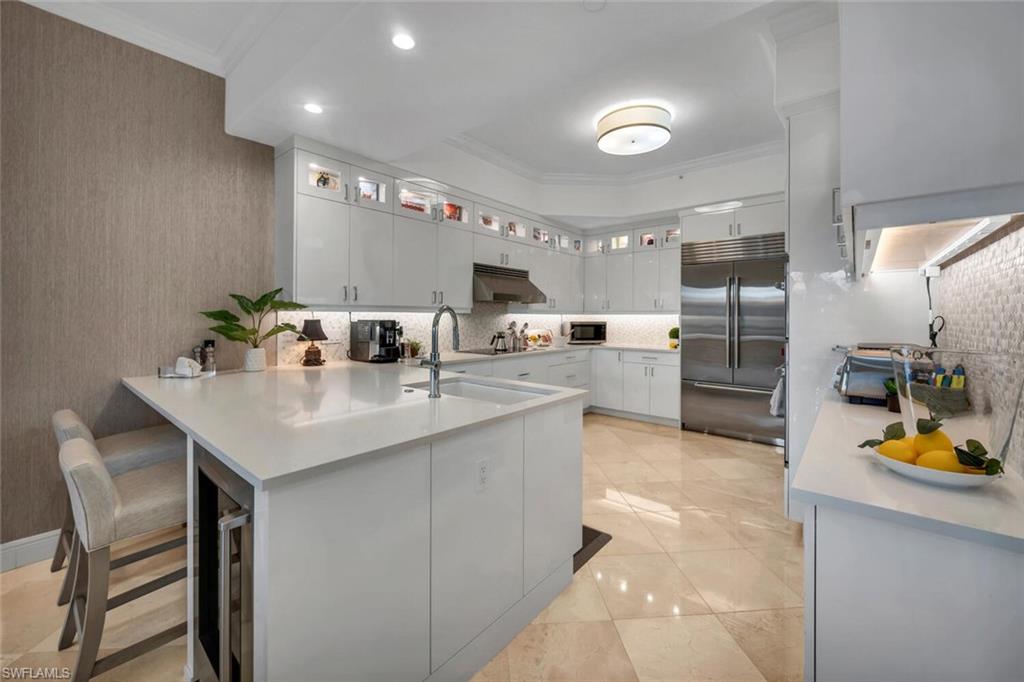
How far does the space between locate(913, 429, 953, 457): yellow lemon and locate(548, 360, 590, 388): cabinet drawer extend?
12.7 feet

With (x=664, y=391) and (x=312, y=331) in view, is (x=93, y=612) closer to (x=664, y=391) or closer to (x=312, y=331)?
(x=312, y=331)

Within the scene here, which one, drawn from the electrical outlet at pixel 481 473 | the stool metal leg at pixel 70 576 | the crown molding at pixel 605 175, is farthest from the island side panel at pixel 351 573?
the crown molding at pixel 605 175

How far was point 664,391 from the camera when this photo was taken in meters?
4.92

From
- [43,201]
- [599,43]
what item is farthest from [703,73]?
[43,201]

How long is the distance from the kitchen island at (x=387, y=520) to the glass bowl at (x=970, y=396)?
1161 millimetres

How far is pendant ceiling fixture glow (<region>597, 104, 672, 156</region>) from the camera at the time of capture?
128 inches

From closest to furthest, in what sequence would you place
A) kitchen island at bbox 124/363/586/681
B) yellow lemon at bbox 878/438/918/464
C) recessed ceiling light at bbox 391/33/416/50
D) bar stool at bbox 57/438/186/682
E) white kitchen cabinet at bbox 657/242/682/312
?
yellow lemon at bbox 878/438/918/464 → kitchen island at bbox 124/363/586/681 → bar stool at bbox 57/438/186/682 → recessed ceiling light at bbox 391/33/416/50 → white kitchen cabinet at bbox 657/242/682/312

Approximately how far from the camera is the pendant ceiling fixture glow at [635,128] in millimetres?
3258

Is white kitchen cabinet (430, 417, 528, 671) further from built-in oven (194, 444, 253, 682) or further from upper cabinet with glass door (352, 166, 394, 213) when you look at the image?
upper cabinet with glass door (352, 166, 394, 213)

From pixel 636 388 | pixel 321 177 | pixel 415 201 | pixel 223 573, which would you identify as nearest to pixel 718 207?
pixel 636 388

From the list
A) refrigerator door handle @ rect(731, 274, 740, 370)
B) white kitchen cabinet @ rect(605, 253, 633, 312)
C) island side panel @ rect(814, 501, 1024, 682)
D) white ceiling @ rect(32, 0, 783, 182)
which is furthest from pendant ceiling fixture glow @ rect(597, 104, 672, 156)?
island side panel @ rect(814, 501, 1024, 682)

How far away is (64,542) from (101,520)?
47.5 inches

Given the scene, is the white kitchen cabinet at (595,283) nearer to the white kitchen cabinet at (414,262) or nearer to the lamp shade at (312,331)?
the white kitchen cabinet at (414,262)

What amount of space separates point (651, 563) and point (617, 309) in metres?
3.74
